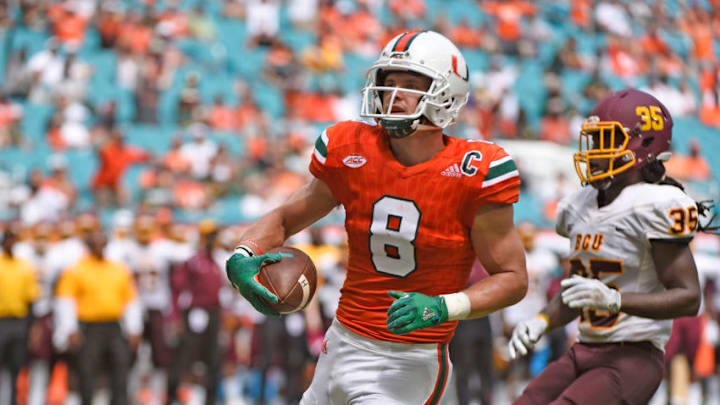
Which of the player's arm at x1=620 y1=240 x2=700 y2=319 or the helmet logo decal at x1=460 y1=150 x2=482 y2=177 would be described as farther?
the player's arm at x1=620 y1=240 x2=700 y2=319

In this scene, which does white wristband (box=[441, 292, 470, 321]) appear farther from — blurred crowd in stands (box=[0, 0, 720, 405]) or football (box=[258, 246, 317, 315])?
blurred crowd in stands (box=[0, 0, 720, 405])

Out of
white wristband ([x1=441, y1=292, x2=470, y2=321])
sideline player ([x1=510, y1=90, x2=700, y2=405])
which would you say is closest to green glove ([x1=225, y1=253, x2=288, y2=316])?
white wristband ([x1=441, y1=292, x2=470, y2=321])

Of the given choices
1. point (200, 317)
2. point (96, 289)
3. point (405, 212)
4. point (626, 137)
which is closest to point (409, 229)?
point (405, 212)

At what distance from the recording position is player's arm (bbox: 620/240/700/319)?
3.12m

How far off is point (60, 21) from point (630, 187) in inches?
425

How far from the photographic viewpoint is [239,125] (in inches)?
461

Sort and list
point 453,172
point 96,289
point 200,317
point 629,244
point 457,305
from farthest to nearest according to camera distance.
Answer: point 200,317, point 96,289, point 629,244, point 453,172, point 457,305

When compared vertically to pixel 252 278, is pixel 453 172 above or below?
above

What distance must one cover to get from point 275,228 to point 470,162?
725mm

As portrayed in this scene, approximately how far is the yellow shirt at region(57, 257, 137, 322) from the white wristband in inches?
183

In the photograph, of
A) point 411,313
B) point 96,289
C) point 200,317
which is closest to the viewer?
point 411,313

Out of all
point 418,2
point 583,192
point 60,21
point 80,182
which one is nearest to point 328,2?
point 418,2

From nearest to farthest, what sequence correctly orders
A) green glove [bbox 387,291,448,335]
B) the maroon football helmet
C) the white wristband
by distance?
green glove [bbox 387,291,448,335] → the white wristband → the maroon football helmet

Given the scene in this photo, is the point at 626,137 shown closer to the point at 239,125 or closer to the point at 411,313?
the point at 411,313
